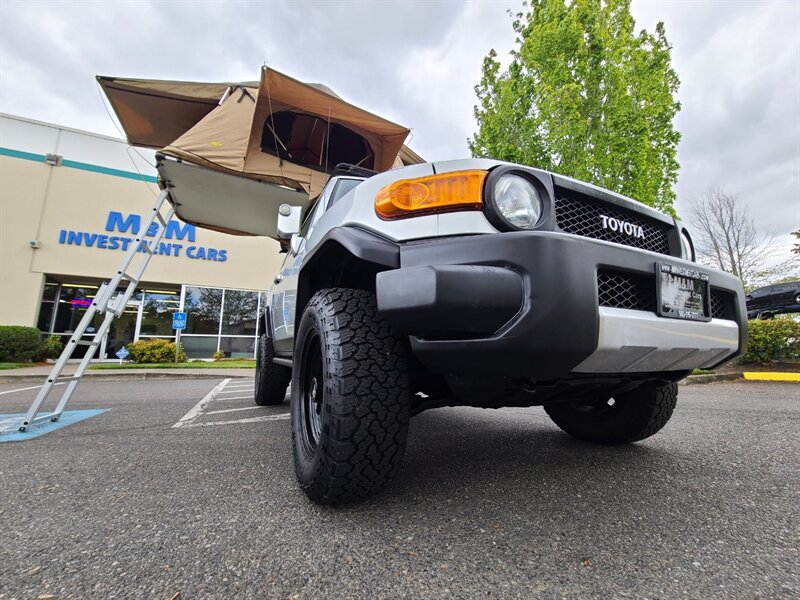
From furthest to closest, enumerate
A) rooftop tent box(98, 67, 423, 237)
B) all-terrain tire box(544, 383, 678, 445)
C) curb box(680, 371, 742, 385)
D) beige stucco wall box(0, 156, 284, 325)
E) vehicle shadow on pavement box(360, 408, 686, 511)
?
1. beige stucco wall box(0, 156, 284, 325)
2. curb box(680, 371, 742, 385)
3. rooftop tent box(98, 67, 423, 237)
4. all-terrain tire box(544, 383, 678, 445)
5. vehicle shadow on pavement box(360, 408, 686, 511)

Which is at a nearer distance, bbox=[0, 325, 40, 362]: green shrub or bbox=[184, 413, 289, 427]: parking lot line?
bbox=[184, 413, 289, 427]: parking lot line

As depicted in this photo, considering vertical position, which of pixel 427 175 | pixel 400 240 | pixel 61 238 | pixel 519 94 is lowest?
pixel 400 240

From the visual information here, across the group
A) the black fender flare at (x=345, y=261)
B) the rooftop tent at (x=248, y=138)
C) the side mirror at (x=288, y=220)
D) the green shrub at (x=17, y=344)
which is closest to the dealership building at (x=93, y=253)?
the green shrub at (x=17, y=344)

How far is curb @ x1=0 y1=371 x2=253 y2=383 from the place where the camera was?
7.50 metres

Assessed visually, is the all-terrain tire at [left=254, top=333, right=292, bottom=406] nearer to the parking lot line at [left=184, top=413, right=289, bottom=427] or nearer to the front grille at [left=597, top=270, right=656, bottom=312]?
the parking lot line at [left=184, top=413, right=289, bottom=427]

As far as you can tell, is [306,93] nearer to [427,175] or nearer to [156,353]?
[427,175]

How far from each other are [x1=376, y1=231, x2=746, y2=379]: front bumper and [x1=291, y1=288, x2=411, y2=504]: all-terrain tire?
0.63ft

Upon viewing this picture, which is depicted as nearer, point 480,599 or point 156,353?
point 480,599

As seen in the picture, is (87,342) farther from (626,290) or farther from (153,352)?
(153,352)

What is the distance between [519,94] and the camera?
7.34 m

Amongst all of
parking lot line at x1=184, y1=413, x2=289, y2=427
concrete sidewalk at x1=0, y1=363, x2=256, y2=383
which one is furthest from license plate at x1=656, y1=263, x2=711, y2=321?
concrete sidewalk at x1=0, y1=363, x2=256, y2=383

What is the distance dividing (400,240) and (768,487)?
1.89 metres

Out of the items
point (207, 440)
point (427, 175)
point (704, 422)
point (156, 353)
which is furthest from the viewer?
point (156, 353)

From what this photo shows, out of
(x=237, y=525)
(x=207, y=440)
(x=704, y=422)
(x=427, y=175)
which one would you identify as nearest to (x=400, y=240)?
(x=427, y=175)
